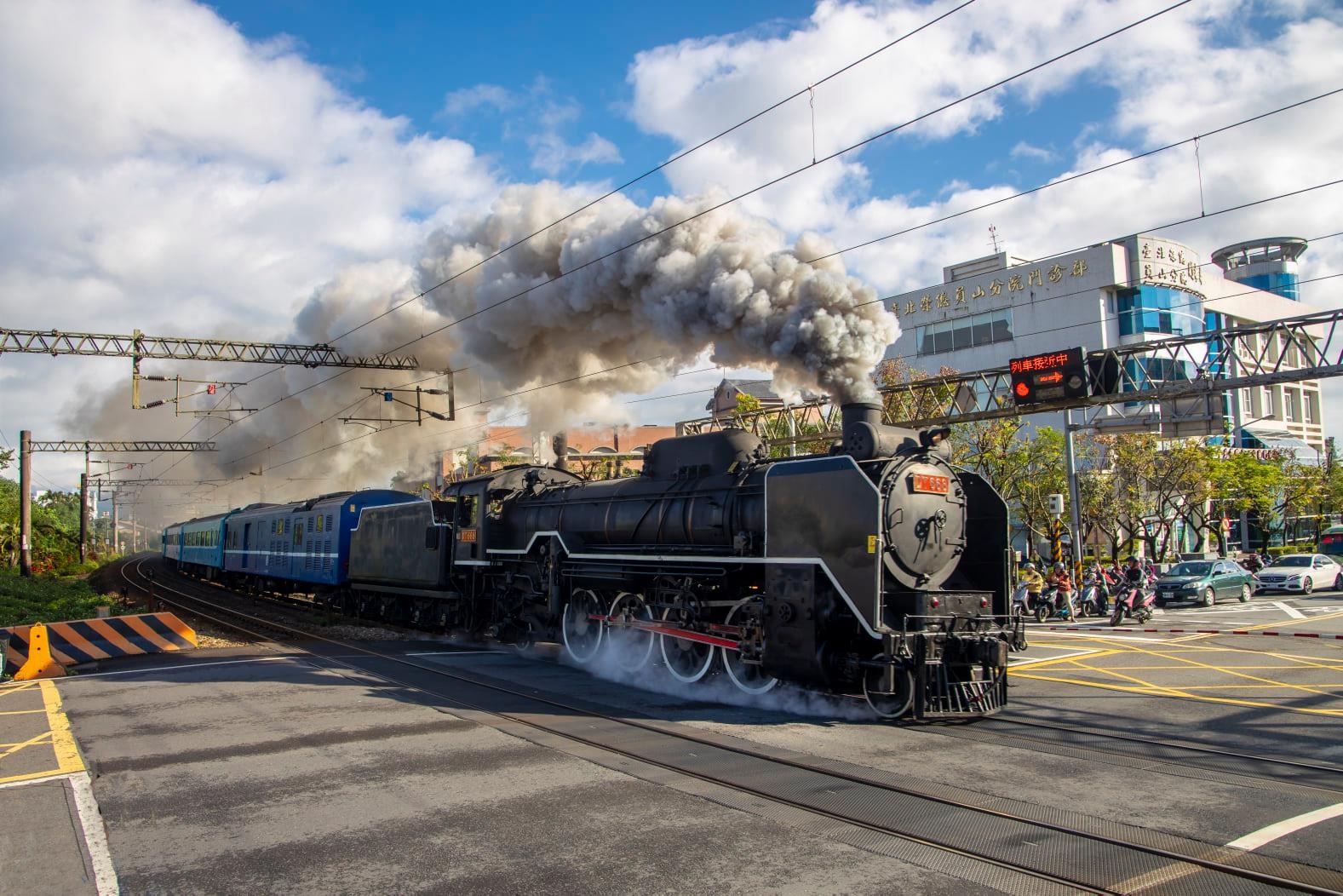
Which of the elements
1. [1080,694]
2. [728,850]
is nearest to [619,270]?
[1080,694]

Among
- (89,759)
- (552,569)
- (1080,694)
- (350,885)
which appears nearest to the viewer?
(350,885)

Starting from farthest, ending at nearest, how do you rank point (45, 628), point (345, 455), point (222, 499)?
point (222, 499)
point (345, 455)
point (45, 628)

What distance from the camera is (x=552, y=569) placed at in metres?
13.3

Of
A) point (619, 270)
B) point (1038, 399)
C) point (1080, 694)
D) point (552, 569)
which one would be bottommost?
point (1080, 694)

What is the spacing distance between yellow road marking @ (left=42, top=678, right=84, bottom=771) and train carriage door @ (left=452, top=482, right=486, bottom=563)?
6.22m

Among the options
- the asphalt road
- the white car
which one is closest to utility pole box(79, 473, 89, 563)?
the asphalt road

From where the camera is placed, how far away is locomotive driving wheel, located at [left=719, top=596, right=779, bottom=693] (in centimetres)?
994

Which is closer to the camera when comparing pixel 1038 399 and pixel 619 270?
pixel 619 270

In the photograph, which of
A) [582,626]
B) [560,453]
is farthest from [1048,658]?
[560,453]

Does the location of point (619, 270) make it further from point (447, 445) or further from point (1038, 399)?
point (447, 445)

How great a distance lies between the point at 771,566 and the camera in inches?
379

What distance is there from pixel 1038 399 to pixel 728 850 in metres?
14.9

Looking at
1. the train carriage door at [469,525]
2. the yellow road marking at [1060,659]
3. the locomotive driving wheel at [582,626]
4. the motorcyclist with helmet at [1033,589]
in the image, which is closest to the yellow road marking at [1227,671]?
the yellow road marking at [1060,659]

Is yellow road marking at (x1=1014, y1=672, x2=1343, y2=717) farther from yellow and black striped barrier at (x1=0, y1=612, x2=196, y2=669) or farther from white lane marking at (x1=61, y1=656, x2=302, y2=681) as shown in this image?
yellow and black striped barrier at (x1=0, y1=612, x2=196, y2=669)
